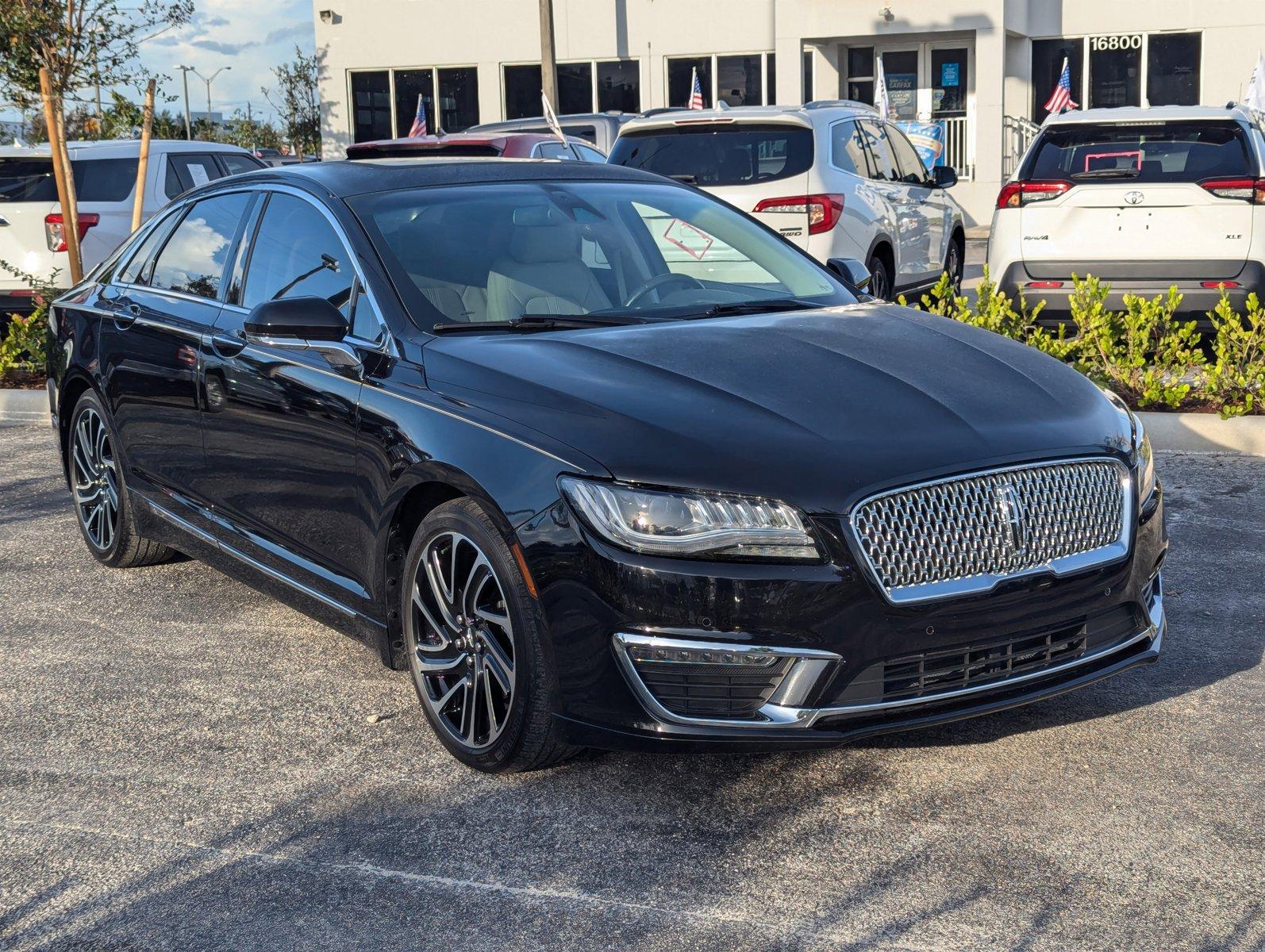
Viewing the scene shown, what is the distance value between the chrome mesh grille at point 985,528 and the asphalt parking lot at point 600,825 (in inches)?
23.7

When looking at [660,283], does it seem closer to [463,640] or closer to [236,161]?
[463,640]

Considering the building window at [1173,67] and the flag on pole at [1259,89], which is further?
the building window at [1173,67]

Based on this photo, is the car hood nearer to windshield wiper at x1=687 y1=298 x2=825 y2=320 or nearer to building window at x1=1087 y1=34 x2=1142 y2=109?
windshield wiper at x1=687 y1=298 x2=825 y2=320

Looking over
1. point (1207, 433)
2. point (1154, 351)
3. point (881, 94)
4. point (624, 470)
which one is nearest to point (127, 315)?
point (624, 470)

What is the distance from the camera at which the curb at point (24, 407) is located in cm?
1077

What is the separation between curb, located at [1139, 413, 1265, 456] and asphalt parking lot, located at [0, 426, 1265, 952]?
2.92 m

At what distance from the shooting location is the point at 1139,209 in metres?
10.2

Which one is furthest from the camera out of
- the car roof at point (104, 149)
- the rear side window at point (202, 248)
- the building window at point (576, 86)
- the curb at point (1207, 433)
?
the building window at point (576, 86)

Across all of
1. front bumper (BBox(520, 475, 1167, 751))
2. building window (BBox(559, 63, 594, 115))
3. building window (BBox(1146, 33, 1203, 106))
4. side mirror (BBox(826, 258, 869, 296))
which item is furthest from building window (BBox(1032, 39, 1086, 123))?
front bumper (BBox(520, 475, 1167, 751))

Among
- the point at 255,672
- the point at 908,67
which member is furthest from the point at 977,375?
the point at 908,67

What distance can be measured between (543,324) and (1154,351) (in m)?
5.34

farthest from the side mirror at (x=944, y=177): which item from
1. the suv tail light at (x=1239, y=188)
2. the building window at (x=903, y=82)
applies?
the building window at (x=903, y=82)

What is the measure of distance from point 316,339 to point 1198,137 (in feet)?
24.4

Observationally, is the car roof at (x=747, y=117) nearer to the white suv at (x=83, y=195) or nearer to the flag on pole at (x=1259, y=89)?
the white suv at (x=83, y=195)
